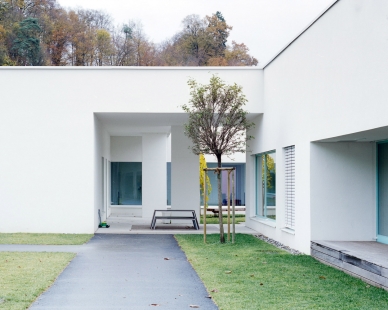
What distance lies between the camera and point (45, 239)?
14.8 meters

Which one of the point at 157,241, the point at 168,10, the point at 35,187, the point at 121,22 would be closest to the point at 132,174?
the point at 35,187

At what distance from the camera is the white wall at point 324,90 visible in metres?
8.82

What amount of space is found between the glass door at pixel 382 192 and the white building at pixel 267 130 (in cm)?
2

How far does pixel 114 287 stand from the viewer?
847cm

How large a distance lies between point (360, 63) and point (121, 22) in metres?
45.9

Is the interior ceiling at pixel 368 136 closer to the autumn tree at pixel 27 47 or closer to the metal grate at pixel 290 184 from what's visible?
the metal grate at pixel 290 184

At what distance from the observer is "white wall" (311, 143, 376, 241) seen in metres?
11.7

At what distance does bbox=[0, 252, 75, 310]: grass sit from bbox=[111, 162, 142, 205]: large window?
14.1 meters

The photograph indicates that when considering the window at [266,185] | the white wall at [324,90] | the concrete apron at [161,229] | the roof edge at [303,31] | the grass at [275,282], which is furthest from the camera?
the concrete apron at [161,229]

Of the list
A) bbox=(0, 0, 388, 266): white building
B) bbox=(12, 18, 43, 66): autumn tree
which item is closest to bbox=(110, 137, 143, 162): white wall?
bbox=(0, 0, 388, 266): white building

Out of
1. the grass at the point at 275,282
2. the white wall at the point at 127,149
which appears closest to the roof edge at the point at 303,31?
the grass at the point at 275,282

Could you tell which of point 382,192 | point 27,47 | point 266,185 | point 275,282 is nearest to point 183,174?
point 266,185

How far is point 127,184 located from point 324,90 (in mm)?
16130

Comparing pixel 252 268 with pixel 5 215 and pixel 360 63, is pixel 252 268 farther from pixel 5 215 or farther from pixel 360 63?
pixel 5 215
